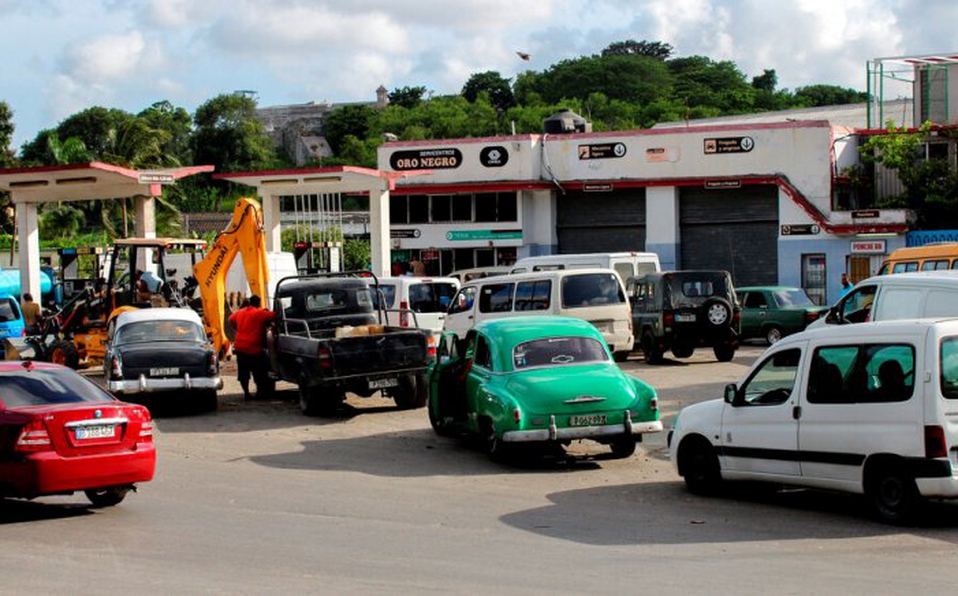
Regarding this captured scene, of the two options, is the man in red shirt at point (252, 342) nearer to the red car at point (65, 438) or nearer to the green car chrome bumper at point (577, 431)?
the green car chrome bumper at point (577, 431)

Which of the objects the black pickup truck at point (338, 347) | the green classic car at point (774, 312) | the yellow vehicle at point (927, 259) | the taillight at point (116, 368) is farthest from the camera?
the green classic car at point (774, 312)

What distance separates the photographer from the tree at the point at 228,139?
10431 centimetres

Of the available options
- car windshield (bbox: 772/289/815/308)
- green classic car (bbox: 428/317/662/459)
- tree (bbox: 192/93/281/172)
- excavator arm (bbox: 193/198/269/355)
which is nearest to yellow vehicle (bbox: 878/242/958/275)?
green classic car (bbox: 428/317/662/459)

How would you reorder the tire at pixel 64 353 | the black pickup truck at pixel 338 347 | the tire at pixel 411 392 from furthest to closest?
1. the tire at pixel 64 353
2. the tire at pixel 411 392
3. the black pickup truck at pixel 338 347

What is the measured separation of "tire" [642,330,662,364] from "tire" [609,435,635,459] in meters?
12.4

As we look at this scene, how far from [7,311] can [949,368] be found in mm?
27545

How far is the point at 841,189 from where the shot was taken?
42.9m

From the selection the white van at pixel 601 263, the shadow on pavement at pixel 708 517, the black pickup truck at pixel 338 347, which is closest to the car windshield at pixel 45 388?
the shadow on pavement at pixel 708 517

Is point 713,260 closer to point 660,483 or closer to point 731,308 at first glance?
point 731,308

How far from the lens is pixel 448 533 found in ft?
38.3

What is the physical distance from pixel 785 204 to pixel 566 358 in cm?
2810

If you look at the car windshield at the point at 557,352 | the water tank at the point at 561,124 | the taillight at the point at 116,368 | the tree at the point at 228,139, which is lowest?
the taillight at the point at 116,368

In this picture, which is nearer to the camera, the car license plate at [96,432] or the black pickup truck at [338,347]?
the car license plate at [96,432]

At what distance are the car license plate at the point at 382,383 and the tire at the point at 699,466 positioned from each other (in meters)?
7.17
